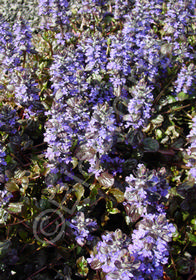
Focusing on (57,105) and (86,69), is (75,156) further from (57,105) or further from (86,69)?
(86,69)

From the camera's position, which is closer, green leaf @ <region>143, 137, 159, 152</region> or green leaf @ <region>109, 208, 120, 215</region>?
green leaf @ <region>109, 208, 120, 215</region>

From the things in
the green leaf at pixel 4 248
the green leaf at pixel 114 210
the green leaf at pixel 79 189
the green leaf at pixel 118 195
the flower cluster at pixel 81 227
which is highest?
the green leaf at pixel 79 189

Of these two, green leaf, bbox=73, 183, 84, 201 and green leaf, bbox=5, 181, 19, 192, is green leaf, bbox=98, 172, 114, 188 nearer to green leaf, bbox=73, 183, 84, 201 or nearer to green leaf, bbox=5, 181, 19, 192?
green leaf, bbox=73, 183, 84, 201

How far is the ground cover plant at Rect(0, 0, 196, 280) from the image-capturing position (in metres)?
2.10

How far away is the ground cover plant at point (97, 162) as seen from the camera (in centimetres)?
210

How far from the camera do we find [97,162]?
2.41 meters

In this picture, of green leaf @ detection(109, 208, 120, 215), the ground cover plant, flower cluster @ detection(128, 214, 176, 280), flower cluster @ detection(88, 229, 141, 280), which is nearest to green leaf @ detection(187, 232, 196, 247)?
the ground cover plant

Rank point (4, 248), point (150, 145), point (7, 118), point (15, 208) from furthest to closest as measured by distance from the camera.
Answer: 1. point (150, 145)
2. point (7, 118)
3. point (15, 208)
4. point (4, 248)

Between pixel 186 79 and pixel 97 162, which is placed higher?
pixel 186 79

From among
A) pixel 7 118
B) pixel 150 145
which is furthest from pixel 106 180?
→ pixel 7 118

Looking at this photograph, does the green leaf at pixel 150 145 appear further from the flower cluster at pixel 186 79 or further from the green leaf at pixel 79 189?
the green leaf at pixel 79 189

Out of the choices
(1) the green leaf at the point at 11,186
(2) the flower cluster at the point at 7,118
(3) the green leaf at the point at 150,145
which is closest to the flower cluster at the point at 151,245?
(1) the green leaf at the point at 11,186

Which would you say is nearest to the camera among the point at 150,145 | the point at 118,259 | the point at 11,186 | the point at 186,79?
the point at 118,259

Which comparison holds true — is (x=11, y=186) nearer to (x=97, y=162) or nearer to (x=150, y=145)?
(x=97, y=162)
